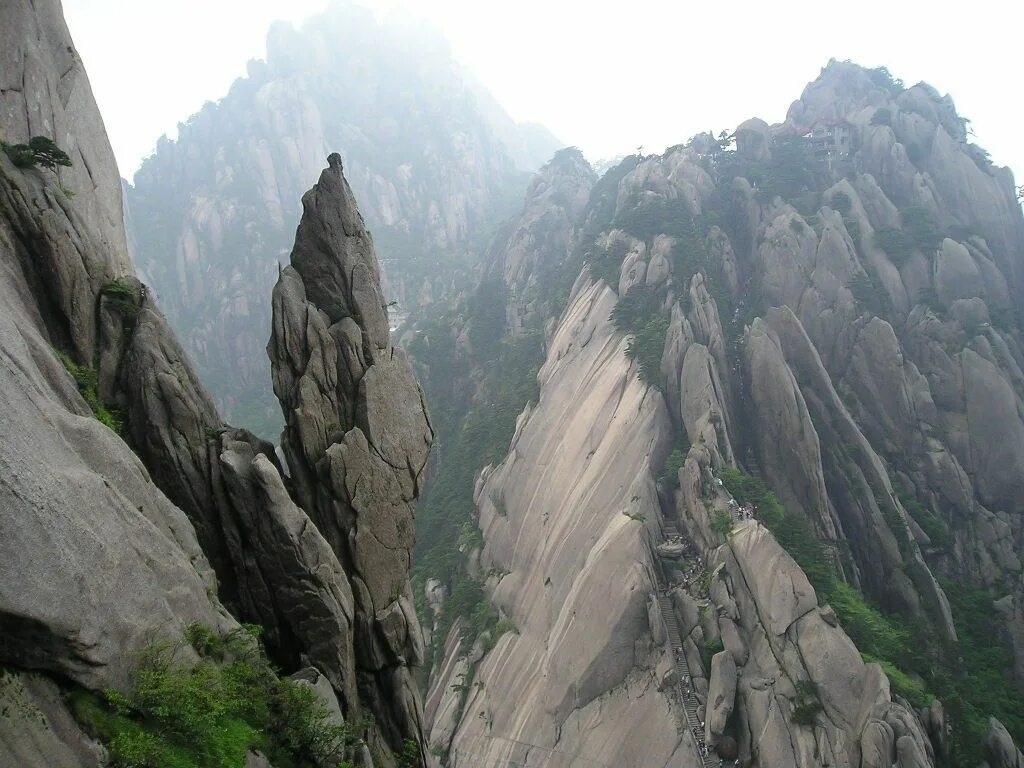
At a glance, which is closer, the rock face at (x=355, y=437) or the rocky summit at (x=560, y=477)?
the rocky summit at (x=560, y=477)

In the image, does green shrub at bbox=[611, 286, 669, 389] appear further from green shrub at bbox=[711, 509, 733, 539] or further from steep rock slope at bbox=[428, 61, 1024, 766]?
green shrub at bbox=[711, 509, 733, 539]

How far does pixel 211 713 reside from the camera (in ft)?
35.9

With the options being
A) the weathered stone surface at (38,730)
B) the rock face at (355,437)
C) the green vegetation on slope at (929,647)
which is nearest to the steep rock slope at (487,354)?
the green vegetation on slope at (929,647)

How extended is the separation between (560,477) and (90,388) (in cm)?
2938

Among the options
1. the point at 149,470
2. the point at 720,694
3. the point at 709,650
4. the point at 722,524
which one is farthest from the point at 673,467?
the point at 149,470

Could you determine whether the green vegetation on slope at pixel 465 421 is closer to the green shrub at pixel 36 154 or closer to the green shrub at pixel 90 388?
the green shrub at pixel 90 388

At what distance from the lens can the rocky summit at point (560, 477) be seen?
39.2ft

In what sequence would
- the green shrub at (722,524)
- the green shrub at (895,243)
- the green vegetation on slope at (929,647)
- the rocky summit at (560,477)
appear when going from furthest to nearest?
the green shrub at (895,243), the green shrub at (722,524), the green vegetation on slope at (929,647), the rocky summit at (560,477)

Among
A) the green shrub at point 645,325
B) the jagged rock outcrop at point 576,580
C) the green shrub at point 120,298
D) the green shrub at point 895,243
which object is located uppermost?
the green shrub at point 895,243

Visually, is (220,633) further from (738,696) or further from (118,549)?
(738,696)

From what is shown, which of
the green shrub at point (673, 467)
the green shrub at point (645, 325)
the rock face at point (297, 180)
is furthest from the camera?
the rock face at point (297, 180)

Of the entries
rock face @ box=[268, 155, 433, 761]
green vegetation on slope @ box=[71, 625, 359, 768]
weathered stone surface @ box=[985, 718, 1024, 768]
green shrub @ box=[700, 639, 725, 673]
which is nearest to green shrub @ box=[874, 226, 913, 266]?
weathered stone surface @ box=[985, 718, 1024, 768]

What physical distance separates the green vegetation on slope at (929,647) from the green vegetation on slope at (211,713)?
2300 centimetres

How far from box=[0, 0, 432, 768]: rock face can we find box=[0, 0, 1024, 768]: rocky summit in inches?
3.5
